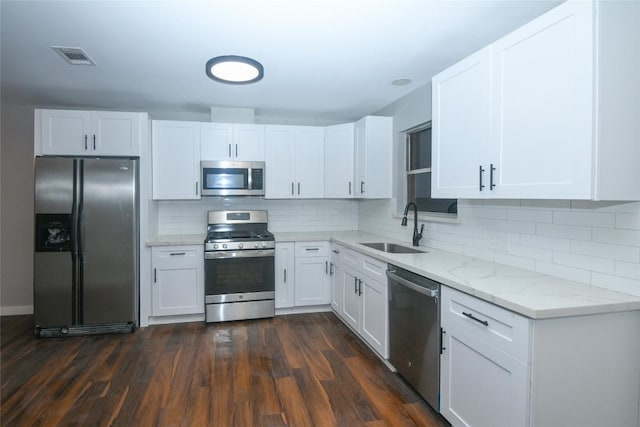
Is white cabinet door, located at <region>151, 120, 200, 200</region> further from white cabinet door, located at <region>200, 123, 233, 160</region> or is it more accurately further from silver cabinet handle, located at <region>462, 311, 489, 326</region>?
silver cabinet handle, located at <region>462, 311, 489, 326</region>

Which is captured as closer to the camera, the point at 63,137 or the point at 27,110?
the point at 63,137

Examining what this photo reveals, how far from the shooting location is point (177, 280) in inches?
148

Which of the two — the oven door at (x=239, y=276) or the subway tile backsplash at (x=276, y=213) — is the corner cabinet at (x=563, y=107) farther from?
the subway tile backsplash at (x=276, y=213)

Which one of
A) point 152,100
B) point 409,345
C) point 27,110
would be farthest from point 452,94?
point 27,110

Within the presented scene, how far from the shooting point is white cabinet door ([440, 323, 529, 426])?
152 cm

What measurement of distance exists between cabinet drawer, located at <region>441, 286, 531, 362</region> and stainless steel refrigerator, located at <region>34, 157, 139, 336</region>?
306 cm

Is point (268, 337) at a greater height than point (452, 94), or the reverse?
point (452, 94)

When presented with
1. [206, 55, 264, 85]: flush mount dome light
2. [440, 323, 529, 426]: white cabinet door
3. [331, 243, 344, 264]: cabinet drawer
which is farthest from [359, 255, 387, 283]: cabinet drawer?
[206, 55, 264, 85]: flush mount dome light

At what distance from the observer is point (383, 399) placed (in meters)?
2.33

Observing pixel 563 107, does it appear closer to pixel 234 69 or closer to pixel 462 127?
pixel 462 127

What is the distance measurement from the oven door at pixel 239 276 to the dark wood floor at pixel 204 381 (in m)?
0.40

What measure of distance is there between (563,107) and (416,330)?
1.51 m

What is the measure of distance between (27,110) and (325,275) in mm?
3887

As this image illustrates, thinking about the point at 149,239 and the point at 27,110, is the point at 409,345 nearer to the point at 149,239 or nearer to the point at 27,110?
the point at 149,239
